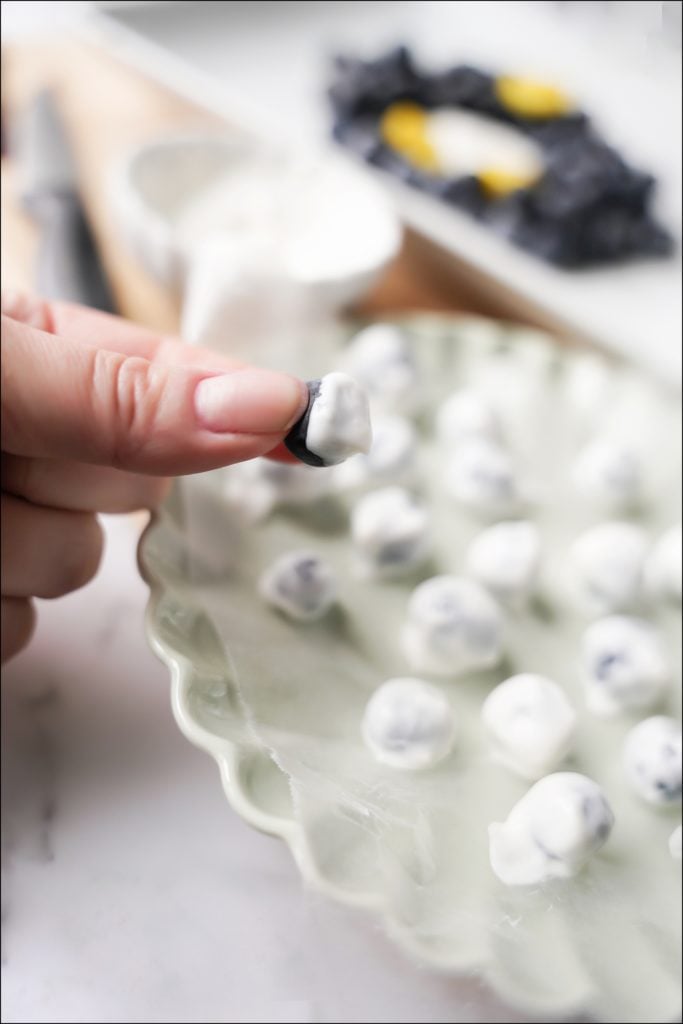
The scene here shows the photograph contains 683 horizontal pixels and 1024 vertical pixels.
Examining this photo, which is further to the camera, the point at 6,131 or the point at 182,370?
the point at 6,131

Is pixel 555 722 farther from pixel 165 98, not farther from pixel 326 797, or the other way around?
pixel 165 98

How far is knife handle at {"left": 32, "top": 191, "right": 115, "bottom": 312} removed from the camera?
52 centimetres

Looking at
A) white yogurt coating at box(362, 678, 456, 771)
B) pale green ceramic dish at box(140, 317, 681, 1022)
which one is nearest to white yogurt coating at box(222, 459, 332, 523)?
pale green ceramic dish at box(140, 317, 681, 1022)

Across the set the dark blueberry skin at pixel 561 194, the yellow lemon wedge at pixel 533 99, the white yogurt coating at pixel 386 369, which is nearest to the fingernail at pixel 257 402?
the white yogurt coating at pixel 386 369

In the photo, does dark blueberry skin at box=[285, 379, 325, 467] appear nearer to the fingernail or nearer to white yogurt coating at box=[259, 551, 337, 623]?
the fingernail

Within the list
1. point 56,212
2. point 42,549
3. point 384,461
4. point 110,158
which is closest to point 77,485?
point 42,549

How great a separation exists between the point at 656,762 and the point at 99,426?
0.64ft

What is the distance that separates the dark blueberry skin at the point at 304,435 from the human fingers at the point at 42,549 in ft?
0.47

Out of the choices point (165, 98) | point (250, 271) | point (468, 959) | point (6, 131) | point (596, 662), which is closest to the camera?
point (468, 959)

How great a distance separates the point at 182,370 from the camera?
0.27 m

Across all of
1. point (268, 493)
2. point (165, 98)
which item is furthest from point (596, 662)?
point (165, 98)

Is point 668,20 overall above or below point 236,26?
above

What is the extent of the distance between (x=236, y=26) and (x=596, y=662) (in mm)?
670

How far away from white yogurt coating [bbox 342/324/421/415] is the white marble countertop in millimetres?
175
